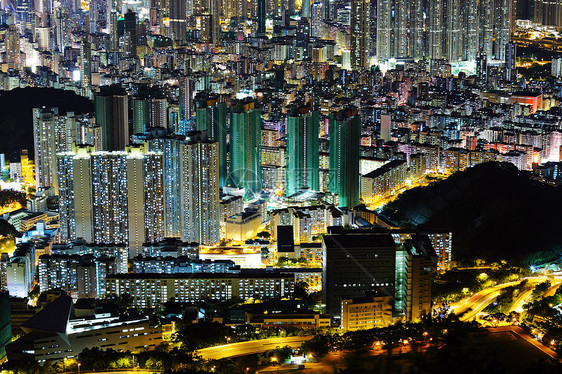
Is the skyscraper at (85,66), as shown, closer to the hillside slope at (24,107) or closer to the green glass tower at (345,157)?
the hillside slope at (24,107)

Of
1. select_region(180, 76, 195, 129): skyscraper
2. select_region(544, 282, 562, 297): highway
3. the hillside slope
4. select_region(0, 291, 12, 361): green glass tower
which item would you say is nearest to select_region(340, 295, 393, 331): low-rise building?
select_region(544, 282, 562, 297): highway

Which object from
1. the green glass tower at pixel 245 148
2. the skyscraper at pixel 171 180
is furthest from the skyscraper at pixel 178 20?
the skyscraper at pixel 171 180

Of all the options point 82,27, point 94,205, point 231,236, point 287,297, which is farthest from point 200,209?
point 82,27

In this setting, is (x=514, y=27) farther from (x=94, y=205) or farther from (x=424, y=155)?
(x=94, y=205)

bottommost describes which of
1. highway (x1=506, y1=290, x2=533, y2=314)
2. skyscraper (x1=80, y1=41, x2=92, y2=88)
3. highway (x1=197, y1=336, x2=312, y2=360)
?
highway (x1=197, y1=336, x2=312, y2=360)

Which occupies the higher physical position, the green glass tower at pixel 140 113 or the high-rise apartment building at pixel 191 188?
the green glass tower at pixel 140 113

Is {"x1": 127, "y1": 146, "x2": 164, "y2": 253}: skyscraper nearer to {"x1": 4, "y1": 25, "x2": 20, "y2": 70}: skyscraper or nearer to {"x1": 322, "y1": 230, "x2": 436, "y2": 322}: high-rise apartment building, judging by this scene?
{"x1": 322, "y1": 230, "x2": 436, "y2": 322}: high-rise apartment building

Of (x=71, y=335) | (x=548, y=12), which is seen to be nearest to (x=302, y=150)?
(x=71, y=335)
